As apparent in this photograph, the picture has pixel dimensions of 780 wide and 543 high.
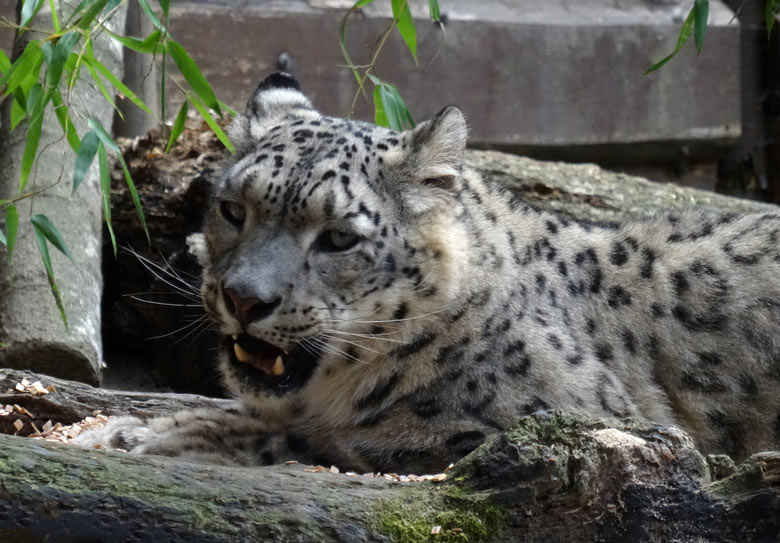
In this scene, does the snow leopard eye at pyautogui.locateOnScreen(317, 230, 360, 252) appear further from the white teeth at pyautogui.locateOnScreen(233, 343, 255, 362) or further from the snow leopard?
the white teeth at pyautogui.locateOnScreen(233, 343, 255, 362)

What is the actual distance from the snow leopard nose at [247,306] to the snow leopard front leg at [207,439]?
0.53 metres

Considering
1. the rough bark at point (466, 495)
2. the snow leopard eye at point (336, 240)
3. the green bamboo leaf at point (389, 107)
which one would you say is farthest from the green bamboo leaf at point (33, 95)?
the rough bark at point (466, 495)

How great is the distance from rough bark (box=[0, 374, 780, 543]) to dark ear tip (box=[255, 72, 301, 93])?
2.63 metres

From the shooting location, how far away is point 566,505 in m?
2.95

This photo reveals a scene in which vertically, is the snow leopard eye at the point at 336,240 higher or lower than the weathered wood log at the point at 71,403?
higher

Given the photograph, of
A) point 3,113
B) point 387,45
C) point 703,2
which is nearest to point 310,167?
point 703,2

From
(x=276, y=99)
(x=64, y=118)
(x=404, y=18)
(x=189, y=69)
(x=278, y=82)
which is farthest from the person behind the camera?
(x=278, y=82)

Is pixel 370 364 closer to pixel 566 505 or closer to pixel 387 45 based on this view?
pixel 566 505

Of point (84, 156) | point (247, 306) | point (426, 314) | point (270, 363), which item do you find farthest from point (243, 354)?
point (84, 156)

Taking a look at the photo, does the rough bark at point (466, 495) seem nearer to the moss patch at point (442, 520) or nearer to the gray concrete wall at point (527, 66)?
the moss patch at point (442, 520)

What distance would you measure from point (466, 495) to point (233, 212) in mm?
1920

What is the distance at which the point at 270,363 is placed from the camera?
440 cm

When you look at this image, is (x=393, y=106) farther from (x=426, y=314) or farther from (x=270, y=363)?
(x=270, y=363)

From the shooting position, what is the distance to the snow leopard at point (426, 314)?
4277 mm
